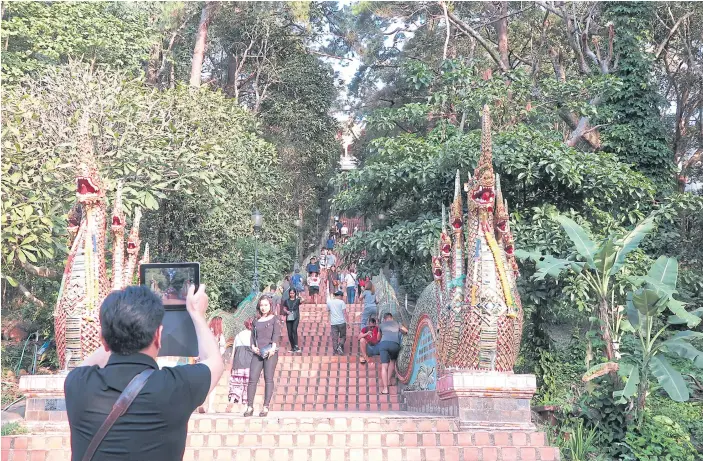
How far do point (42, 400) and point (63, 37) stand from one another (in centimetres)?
1164

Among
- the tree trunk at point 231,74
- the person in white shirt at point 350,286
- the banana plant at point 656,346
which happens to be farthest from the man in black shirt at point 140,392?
the tree trunk at point 231,74

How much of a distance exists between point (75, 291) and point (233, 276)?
12581mm

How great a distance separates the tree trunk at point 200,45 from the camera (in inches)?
930

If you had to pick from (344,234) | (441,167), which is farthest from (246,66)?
(441,167)

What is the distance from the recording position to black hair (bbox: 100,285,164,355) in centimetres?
304

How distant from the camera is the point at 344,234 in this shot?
1373 inches

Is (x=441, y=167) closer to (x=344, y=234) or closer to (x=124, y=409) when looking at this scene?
(x=124, y=409)

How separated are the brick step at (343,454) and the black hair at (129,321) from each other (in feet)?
17.4

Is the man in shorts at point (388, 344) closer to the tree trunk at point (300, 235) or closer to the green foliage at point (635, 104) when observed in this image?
the green foliage at point (635, 104)

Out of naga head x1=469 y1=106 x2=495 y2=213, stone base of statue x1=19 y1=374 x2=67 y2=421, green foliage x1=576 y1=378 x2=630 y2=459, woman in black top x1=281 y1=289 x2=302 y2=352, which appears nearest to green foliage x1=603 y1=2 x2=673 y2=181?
woman in black top x1=281 y1=289 x2=302 y2=352

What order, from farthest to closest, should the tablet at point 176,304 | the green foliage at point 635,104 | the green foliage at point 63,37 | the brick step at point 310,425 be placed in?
the green foliage at point 63,37 → the green foliage at point 635,104 → the brick step at point 310,425 → the tablet at point 176,304

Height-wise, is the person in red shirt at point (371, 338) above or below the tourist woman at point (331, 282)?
below

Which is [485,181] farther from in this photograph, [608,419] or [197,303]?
[197,303]

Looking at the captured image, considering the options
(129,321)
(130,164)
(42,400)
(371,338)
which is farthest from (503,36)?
(129,321)
